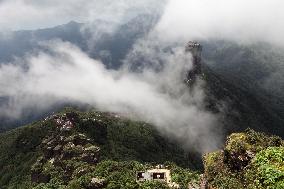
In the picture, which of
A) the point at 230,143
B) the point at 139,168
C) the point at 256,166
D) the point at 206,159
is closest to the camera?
the point at 256,166

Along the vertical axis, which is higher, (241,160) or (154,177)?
(154,177)

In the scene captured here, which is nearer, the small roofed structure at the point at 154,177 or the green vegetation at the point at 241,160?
the green vegetation at the point at 241,160

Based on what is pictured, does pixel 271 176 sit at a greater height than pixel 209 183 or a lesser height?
lesser

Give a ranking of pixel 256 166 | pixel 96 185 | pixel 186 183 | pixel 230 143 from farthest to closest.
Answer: pixel 96 185
pixel 186 183
pixel 230 143
pixel 256 166

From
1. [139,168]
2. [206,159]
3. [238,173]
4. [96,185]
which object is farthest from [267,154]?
[139,168]

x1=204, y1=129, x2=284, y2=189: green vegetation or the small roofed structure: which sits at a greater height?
the small roofed structure

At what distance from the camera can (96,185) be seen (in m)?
163

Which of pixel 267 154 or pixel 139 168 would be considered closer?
pixel 267 154

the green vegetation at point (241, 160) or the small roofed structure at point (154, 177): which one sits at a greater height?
the small roofed structure at point (154, 177)

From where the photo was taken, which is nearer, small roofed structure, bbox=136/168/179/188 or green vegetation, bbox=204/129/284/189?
green vegetation, bbox=204/129/284/189

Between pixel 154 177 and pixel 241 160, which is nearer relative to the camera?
Answer: pixel 241 160

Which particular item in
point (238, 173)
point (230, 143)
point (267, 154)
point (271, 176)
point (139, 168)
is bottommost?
point (271, 176)

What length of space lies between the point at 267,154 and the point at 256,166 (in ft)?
15.9

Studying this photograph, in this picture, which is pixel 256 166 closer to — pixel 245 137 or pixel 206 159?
pixel 245 137
